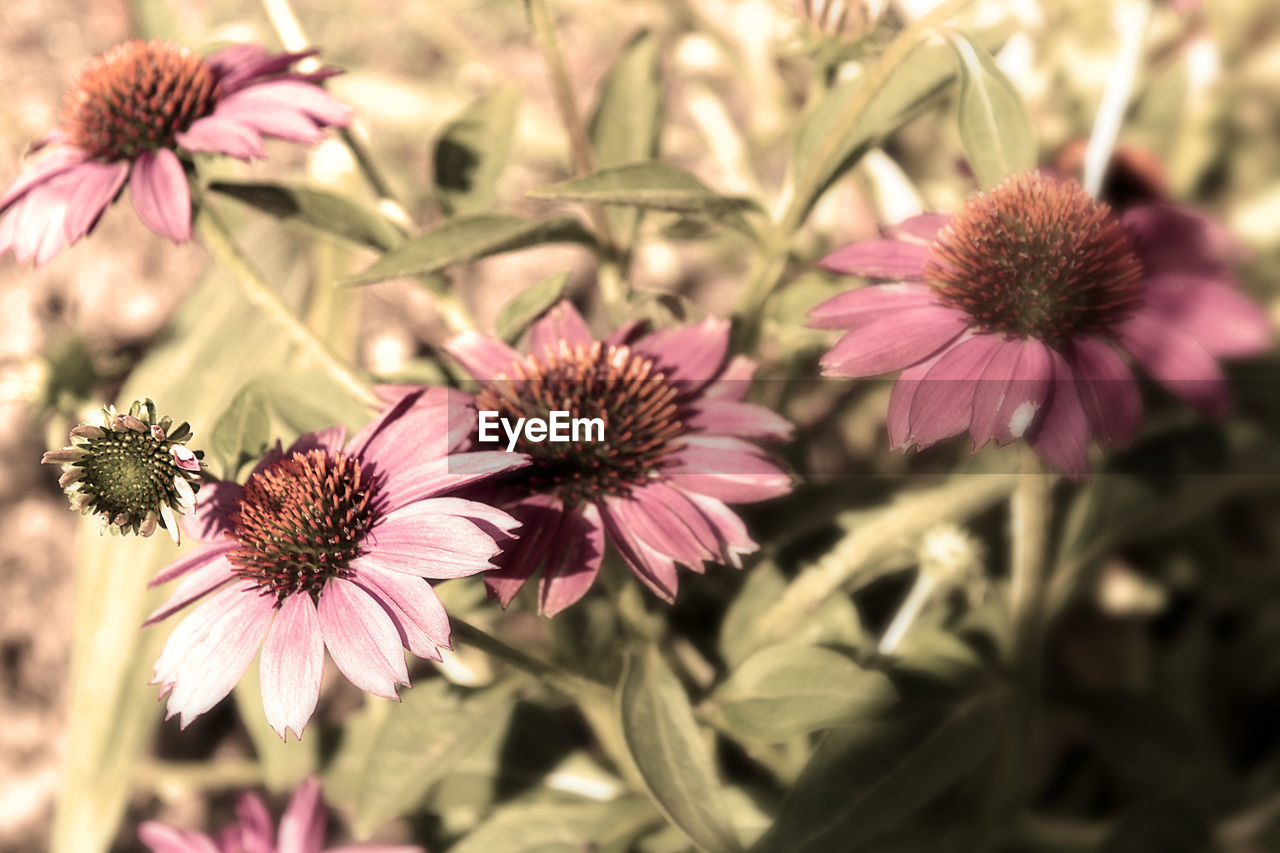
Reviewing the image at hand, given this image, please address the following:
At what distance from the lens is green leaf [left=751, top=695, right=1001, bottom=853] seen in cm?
66

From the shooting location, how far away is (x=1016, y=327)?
56cm

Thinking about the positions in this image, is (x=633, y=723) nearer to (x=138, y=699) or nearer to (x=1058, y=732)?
(x=138, y=699)

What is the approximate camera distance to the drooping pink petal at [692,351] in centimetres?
66

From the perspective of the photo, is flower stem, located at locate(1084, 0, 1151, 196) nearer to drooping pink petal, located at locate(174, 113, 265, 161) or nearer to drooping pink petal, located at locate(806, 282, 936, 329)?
drooping pink petal, located at locate(806, 282, 936, 329)

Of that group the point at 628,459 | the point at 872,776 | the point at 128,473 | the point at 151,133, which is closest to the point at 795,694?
the point at 872,776

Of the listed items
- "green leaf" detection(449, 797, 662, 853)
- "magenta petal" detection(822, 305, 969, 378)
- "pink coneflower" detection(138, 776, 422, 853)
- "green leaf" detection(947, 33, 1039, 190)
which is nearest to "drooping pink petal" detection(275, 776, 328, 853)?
"pink coneflower" detection(138, 776, 422, 853)

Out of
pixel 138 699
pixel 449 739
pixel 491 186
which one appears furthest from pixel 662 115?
pixel 138 699

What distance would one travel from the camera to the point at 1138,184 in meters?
1.14

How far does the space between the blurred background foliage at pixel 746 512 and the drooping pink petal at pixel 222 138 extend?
68 mm

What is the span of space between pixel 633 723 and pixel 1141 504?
22.4 inches

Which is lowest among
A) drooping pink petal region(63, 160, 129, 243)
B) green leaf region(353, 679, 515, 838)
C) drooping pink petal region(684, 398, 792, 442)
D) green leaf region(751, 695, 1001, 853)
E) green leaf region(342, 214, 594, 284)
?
green leaf region(751, 695, 1001, 853)

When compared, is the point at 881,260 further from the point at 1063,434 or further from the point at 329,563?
the point at 329,563

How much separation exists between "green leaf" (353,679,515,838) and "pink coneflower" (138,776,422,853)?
8 centimetres

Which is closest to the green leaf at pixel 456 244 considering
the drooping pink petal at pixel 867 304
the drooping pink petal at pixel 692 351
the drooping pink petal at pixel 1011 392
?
the drooping pink petal at pixel 692 351
